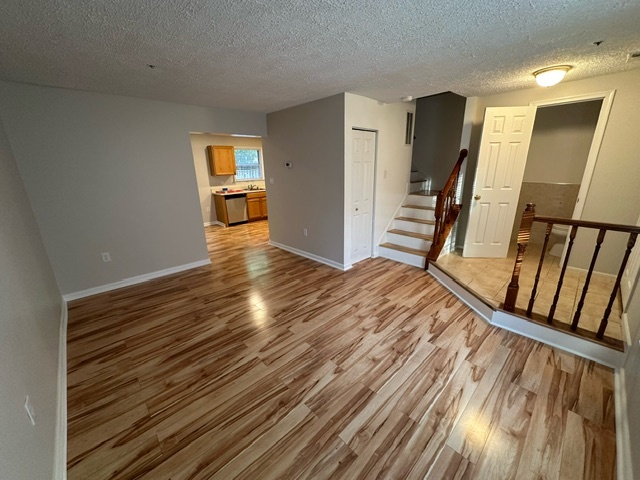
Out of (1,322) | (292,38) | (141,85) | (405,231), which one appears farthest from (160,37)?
(405,231)

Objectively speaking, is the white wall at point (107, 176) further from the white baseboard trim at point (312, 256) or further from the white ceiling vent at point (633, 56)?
the white ceiling vent at point (633, 56)

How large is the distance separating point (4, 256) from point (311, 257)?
3.28 m

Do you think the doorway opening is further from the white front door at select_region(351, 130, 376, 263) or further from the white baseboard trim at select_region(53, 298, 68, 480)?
the white baseboard trim at select_region(53, 298, 68, 480)

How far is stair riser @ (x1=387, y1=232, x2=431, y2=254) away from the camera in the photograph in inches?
155

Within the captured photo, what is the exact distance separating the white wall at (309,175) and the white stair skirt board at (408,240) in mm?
1112

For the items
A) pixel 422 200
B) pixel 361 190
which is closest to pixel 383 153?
pixel 361 190

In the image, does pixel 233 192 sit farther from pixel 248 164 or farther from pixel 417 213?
pixel 417 213

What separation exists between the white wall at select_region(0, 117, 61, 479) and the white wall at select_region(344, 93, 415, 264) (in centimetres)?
305

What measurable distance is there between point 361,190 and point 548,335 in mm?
2603

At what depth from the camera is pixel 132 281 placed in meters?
3.40

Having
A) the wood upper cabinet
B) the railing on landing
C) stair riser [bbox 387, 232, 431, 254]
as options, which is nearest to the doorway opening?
stair riser [bbox 387, 232, 431, 254]

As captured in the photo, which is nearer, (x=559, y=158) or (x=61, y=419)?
(x=61, y=419)

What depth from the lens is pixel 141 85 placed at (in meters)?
2.63

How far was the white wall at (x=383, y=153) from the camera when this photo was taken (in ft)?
10.9
